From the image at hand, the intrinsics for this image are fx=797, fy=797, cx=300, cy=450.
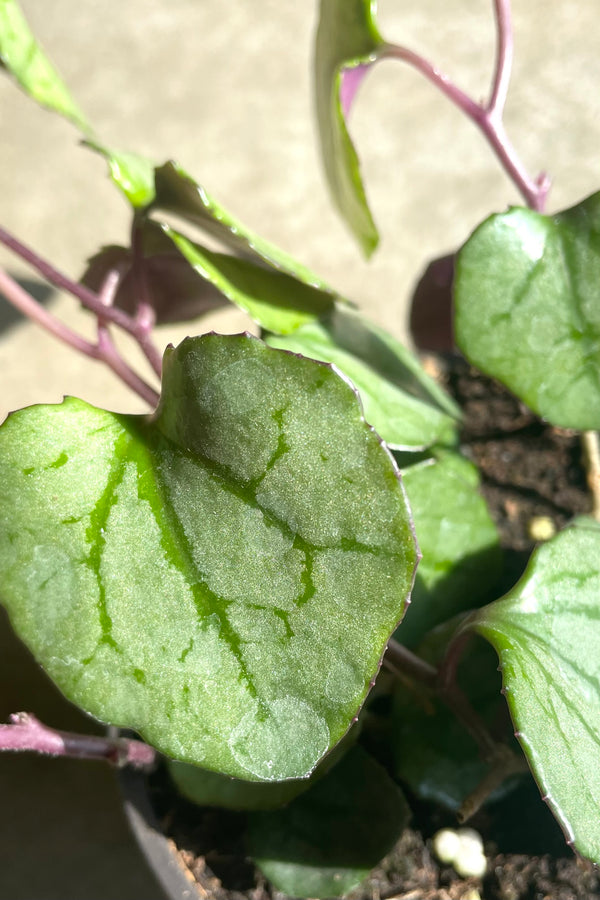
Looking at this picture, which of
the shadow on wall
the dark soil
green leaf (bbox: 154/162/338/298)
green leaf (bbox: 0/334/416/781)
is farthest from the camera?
the shadow on wall

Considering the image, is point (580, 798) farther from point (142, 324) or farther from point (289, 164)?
point (289, 164)

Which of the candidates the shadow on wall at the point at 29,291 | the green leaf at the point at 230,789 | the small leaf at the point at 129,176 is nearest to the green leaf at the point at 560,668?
the green leaf at the point at 230,789

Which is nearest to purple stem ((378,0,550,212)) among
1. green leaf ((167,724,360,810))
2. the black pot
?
green leaf ((167,724,360,810))

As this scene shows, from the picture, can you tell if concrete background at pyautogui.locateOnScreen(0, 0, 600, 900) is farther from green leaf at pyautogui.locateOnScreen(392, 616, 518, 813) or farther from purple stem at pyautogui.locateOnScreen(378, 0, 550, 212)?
Result: green leaf at pyautogui.locateOnScreen(392, 616, 518, 813)

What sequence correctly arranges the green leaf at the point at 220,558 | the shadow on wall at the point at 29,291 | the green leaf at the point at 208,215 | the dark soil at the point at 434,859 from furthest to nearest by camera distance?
the shadow on wall at the point at 29,291
the dark soil at the point at 434,859
the green leaf at the point at 208,215
the green leaf at the point at 220,558

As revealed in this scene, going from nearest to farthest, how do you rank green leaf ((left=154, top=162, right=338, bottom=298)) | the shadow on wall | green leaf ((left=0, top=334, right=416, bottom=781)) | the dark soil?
1. green leaf ((left=0, top=334, right=416, bottom=781))
2. green leaf ((left=154, top=162, right=338, bottom=298))
3. the dark soil
4. the shadow on wall

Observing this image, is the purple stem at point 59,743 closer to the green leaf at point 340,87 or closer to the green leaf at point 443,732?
the green leaf at point 443,732
